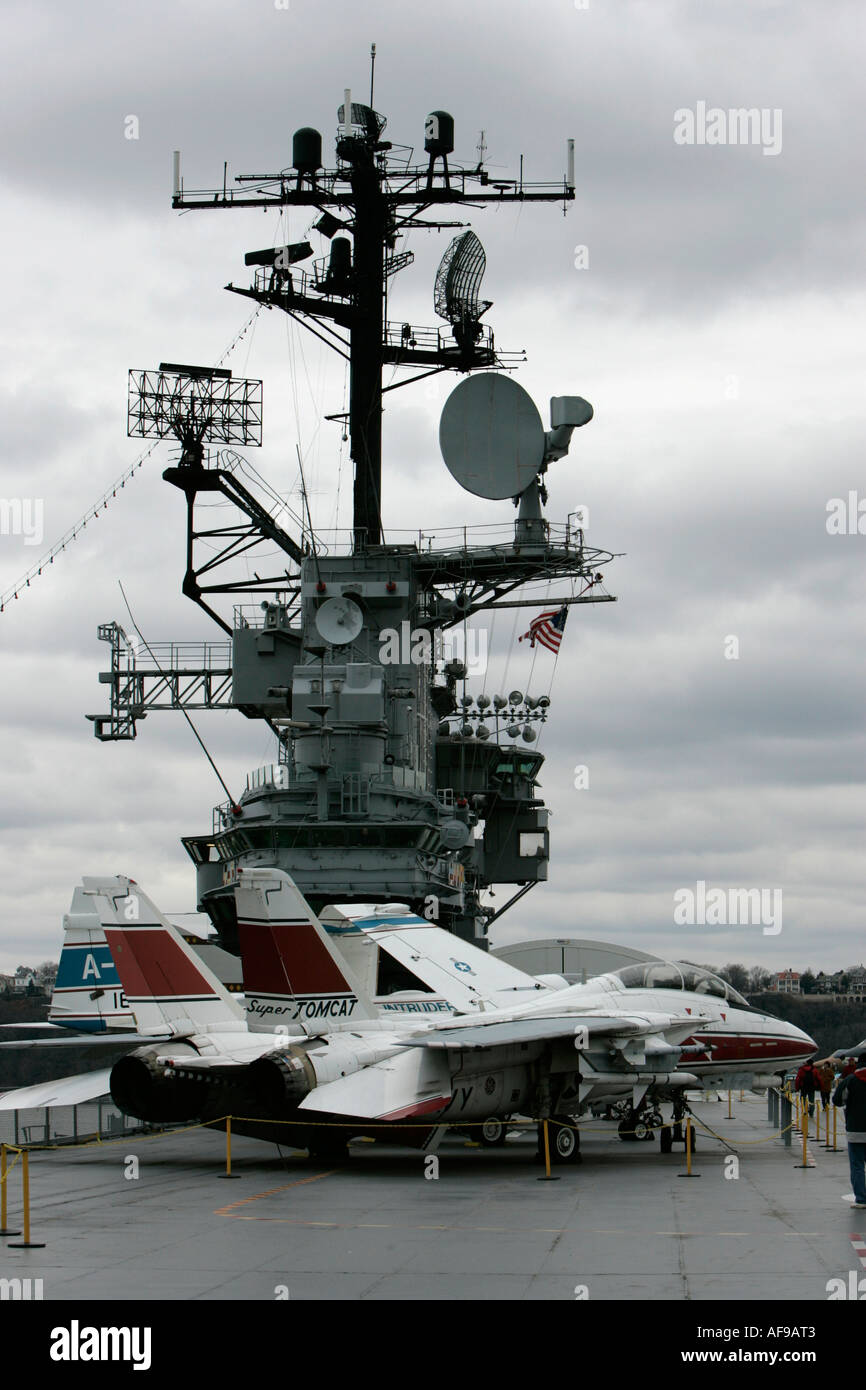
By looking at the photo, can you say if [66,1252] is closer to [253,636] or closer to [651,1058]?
[651,1058]

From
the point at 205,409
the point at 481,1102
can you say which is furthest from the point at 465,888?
the point at 481,1102

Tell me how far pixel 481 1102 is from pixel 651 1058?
8.19 feet

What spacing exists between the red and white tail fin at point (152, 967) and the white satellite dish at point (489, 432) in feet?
64.7

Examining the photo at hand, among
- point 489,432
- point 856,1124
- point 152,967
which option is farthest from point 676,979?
point 489,432

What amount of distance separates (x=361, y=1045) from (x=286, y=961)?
1691mm

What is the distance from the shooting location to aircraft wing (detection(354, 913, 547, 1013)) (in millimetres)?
27047

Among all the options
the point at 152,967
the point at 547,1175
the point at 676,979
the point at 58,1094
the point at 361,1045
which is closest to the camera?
the point at 547,1175

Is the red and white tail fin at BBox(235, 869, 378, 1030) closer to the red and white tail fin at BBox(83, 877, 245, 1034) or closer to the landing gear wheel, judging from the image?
the red and white tail fin at BBox(83, 877, 245, 1034)

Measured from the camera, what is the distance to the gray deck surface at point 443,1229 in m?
11.0

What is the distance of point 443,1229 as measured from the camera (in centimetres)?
1415

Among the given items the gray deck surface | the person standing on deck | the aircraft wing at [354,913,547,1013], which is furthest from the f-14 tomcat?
the person standing on deck

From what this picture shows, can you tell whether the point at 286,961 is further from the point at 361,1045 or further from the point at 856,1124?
the point at 856,1124
